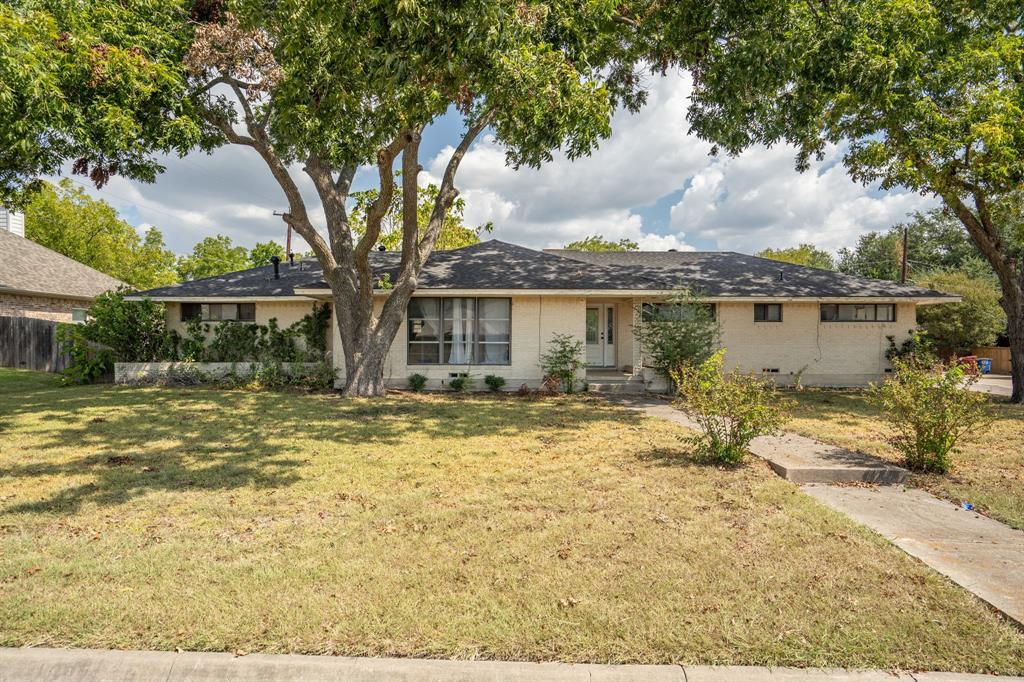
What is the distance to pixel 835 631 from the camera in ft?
9.71

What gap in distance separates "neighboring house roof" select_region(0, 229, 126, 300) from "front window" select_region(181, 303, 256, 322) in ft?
22.2

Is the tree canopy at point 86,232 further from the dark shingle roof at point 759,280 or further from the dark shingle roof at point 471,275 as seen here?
the dark shingle roof at point 759,280

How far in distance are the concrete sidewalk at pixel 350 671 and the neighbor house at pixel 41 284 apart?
19.6m

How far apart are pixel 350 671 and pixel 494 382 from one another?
1184 cm

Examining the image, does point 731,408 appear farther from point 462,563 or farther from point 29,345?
point 29,345

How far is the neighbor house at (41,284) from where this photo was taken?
62.0 feet

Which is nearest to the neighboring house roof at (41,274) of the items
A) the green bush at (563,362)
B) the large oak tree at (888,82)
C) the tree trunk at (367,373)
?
the tree trunk at (367,373)

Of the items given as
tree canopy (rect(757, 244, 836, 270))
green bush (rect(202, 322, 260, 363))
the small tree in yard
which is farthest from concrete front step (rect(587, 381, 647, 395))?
tree canopy (rect(757, 244, 836, 270))

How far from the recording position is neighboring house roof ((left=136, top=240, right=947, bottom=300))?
1443 centimetres

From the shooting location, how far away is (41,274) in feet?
68.1

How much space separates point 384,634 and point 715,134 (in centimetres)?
1411

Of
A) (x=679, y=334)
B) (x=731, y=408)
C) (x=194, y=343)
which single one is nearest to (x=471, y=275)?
(x=679, y=334)

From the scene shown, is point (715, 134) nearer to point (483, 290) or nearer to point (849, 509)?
point (483, 290)

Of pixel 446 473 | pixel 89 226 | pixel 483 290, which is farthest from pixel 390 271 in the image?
pixel 89 226
